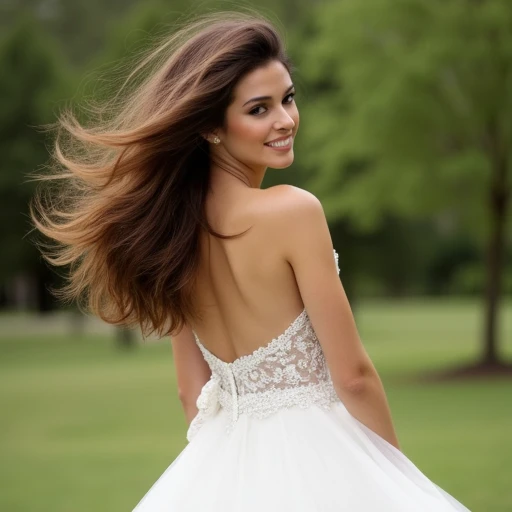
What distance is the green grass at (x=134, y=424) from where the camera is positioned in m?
9.80

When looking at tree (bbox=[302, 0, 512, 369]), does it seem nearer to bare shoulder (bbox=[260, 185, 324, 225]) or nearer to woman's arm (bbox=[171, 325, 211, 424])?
woman's arm (bbox=[171, 325, 211, 424])

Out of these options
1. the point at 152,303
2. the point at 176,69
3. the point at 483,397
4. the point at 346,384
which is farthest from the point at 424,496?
the point at 483,397

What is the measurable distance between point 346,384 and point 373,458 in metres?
0.22

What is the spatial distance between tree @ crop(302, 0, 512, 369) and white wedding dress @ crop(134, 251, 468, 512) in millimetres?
15041

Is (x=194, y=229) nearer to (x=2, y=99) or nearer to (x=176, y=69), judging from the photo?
(x=176, y=69)

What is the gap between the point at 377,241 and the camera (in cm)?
3288

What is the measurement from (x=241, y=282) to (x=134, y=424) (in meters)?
12.6

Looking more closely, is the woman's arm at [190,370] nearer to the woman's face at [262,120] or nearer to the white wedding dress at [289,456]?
the white wedding dress at [289,456]

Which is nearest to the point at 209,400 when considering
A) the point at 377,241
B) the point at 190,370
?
the point at 190,370

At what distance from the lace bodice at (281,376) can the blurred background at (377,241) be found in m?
2.26

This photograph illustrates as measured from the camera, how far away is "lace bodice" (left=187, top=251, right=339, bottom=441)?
2738 mm

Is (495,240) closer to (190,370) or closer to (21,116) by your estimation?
(190,370)

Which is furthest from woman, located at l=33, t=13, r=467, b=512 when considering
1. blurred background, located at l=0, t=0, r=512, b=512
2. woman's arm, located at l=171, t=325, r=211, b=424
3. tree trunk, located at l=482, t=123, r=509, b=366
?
tree trunk, located at l=482, t=123, r=509, b=366

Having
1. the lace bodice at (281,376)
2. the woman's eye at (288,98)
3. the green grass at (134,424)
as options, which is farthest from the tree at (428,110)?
the lace bodice at (281,376)
